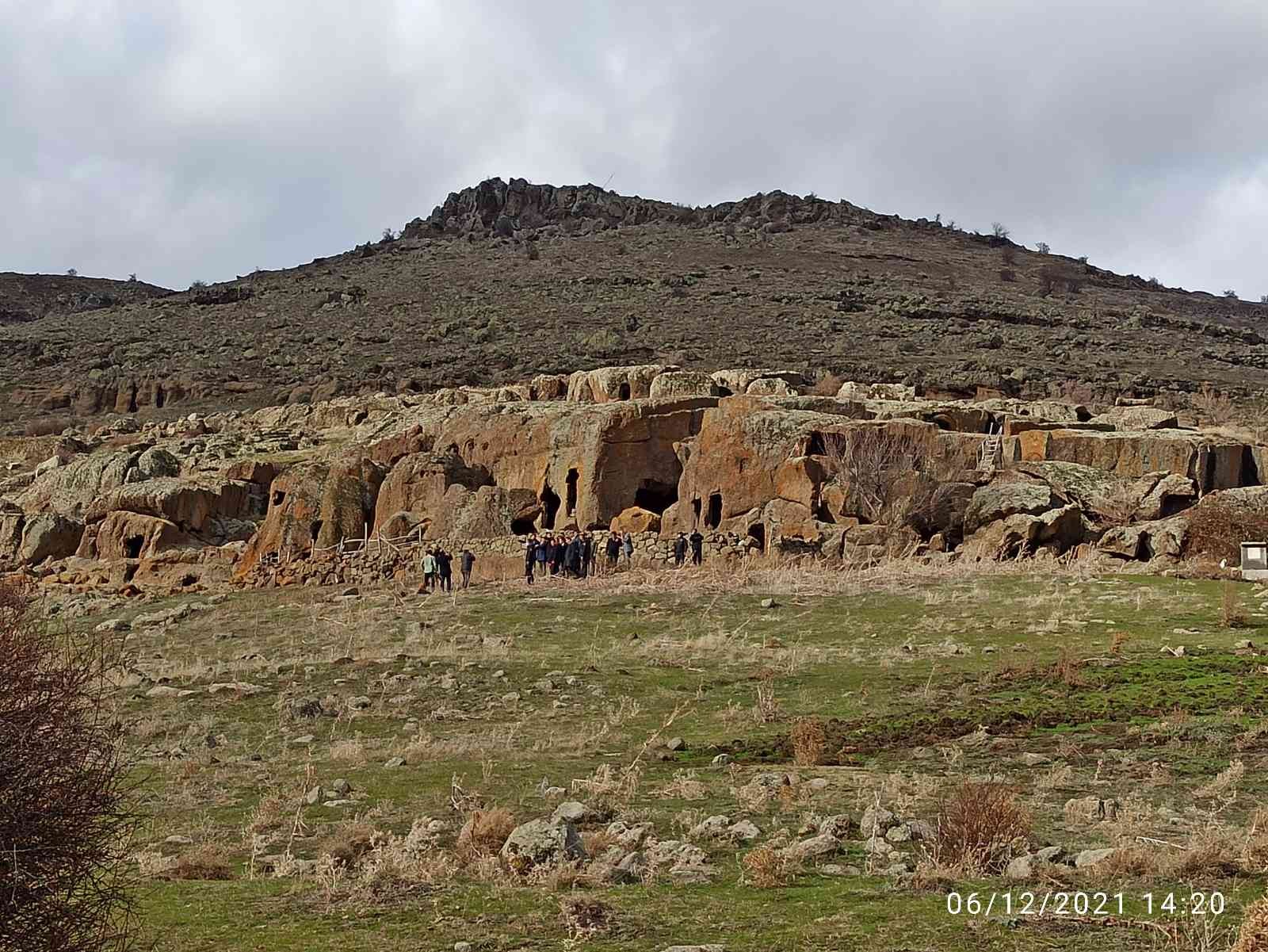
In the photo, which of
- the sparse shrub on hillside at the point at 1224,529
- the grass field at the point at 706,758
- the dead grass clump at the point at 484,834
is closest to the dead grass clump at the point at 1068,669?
the grass field at the point at 706,758

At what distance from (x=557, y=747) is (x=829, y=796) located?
11.8 feet

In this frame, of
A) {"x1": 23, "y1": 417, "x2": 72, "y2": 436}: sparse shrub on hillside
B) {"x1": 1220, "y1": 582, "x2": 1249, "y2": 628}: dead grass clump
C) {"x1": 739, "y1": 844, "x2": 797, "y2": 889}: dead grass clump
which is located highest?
{"x1": 23, "y1": 417, "x2": 72, "y2": 436}: sparse shrub on hillside

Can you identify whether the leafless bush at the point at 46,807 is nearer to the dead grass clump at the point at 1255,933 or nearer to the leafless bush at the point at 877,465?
the dead grass clump at the point at 1255,933

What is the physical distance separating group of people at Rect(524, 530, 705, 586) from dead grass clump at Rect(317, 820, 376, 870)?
18.2 m

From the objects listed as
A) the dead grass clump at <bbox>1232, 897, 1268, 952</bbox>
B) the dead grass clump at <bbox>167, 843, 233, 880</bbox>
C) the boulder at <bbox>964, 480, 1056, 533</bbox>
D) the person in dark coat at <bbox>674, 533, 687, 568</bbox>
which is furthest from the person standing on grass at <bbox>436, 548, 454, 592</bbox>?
the dead grass clump at <bbox>1232, 897, 1268, 952</bbox>

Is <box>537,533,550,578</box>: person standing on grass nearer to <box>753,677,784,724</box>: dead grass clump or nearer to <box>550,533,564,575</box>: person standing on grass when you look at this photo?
<box>550,533,564,575</box>: person standing on grass

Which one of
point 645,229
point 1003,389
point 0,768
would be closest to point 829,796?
point 0,768

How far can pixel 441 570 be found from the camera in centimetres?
2772

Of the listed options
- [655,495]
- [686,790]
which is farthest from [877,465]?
[686,790]

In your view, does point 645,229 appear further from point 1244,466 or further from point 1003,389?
point 1244,466

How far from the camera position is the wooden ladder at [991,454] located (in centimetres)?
3188

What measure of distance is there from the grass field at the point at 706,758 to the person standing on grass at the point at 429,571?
2877 mm

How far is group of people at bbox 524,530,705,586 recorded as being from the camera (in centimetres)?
2805

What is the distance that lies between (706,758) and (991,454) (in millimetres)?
21834
